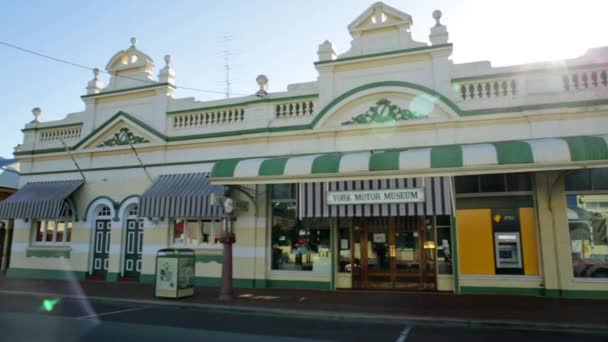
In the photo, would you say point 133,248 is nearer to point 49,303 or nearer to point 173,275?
point 49,303

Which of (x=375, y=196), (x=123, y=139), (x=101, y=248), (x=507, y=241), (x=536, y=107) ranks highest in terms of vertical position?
(x=123, y=139)

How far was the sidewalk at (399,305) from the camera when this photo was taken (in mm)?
9031

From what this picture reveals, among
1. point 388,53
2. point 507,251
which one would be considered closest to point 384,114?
point 388,53

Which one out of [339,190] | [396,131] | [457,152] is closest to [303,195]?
[339,190]

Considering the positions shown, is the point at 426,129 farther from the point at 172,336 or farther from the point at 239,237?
the point at 172,336

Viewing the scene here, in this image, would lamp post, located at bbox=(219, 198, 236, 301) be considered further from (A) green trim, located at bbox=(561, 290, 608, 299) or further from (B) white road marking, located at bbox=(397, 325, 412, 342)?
(A) green trim, located at bbox=(561, 290, 608, 299)

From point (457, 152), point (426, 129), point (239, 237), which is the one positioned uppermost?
point (426, 129)

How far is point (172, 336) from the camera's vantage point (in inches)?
317

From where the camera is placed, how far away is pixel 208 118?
52.4 ft

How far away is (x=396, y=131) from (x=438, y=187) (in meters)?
2.36

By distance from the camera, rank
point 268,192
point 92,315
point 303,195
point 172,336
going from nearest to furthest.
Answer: point 172,336 < point 92,315 < point 303,195 < point 268,192

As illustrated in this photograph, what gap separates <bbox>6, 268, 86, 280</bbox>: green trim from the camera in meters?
16.6

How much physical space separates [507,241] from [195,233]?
991 cm

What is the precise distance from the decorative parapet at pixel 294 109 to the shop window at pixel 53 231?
29.6ft
